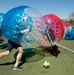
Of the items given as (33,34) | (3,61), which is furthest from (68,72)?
(3,61)

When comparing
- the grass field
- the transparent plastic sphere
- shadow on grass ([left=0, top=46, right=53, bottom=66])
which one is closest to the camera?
the grass field

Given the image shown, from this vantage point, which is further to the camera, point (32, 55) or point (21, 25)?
point (32, 55)

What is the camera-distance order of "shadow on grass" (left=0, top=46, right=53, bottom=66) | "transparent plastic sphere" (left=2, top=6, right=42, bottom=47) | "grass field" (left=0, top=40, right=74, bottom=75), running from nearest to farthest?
"grass field" (left=0, top=40, right=74, bottom=75)
"transparent plastic sphere" (left=2, top=6, right=42, bottom=47)
"shadow on grass" (left=0, top=46, right=53, bottom=66)

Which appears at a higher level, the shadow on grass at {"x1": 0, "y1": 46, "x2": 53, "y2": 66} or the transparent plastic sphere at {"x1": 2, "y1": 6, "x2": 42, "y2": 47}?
→ the transparent plastic sphere at {"x1": 2, "y1": 6, "x2": 42, "y2": 47}

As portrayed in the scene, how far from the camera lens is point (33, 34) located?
8789 millimetres

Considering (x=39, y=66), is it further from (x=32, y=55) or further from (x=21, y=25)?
(x=32, y=55)

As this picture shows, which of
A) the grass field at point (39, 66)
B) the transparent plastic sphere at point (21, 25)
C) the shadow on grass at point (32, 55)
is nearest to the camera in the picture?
the grass field at point (39, 66)

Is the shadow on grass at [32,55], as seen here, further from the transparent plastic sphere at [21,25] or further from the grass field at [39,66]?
the transparent plastic sphere at [21,25]

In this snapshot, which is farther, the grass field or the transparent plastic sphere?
the transparent plastic sphere

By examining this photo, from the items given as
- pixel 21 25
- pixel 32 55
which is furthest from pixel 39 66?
Answer: pixel 32 55

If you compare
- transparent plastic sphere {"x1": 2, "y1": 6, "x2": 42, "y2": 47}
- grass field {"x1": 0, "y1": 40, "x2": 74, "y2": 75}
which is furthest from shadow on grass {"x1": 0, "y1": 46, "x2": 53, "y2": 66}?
transparent plastic sphere {"x1": 2, "y1": 6, "x2": 42, "y2": 47}

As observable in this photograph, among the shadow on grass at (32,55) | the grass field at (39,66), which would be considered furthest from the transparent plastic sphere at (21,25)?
the shadow on grass at (32,55)

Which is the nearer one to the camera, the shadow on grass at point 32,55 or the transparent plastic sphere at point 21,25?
the transparent plastic sphere at point 21,25

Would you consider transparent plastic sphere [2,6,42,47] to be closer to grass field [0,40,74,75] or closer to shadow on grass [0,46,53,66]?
grass field [0,40,74,75]
